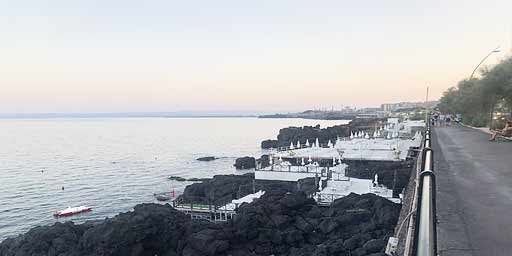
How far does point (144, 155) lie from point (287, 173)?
50296 mm

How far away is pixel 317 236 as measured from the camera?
1900 centimetres

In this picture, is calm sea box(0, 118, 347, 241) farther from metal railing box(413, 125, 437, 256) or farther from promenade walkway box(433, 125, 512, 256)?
metal railing box(413, 125, 437, 256)

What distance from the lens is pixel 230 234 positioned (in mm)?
18047

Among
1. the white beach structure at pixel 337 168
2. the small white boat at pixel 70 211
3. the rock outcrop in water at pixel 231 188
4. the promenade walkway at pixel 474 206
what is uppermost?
the promenade walkway at pixel 474 206

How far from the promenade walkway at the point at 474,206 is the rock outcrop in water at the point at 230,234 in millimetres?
6073

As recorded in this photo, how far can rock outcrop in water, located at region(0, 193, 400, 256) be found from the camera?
1730 centimetres

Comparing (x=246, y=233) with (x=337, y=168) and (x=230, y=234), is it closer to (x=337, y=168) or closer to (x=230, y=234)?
(x=230, y=234)

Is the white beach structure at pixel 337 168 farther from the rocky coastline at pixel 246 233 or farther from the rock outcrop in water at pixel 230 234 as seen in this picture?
the rock outcrop in water at pixel 230 234

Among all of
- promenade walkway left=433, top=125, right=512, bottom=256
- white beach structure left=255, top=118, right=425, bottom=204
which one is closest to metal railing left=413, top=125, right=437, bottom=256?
promenade walkway left=433, top=125, right=512, bottom=256

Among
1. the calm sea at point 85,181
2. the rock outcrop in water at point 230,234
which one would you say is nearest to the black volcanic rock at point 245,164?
the calm sea at point 85,181

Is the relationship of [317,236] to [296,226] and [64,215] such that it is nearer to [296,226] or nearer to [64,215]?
[296,226]

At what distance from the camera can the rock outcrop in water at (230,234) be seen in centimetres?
1730

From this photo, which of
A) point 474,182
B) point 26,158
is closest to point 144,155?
point 26,158

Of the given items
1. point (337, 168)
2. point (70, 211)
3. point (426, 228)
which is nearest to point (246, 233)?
point (337, 168)
